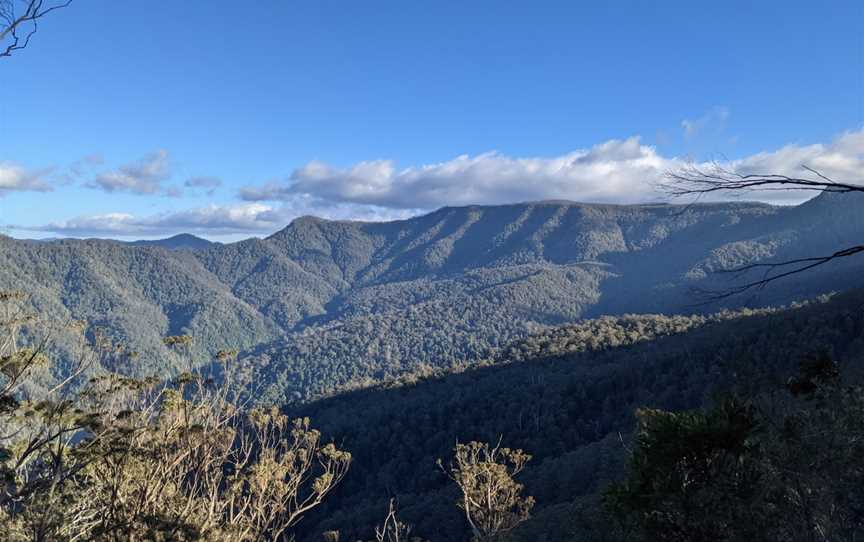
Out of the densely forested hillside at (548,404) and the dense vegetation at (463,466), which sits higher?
the dense vegetation at (463,466)

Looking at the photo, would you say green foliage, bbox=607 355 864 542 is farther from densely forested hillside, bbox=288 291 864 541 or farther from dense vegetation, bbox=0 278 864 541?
densely forested hillside, bbox=288 291 864 541

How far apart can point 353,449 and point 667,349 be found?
4830cm

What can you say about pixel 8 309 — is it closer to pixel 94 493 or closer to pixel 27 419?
pixel 27 419

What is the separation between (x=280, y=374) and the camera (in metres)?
193

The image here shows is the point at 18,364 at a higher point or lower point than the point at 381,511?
higher

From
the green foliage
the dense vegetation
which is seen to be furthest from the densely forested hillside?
the green foliage

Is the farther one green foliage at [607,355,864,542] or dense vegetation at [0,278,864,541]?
dense vegetation at [0,278,864,541]

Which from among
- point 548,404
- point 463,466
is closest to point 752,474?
point 463,466

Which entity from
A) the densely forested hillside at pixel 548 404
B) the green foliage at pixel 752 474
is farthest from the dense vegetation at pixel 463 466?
the densely forested hillside at pixel 548 404

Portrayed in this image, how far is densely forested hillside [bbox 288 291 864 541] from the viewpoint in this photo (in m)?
47.9

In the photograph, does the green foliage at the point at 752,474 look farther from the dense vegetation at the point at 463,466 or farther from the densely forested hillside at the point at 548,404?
the densely forested hillside at the point at 548,404

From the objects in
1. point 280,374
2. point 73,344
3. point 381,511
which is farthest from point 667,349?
point 280,374

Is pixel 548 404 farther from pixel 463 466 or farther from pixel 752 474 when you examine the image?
pixel 752 474

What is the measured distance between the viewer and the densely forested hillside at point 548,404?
47.9 meters
